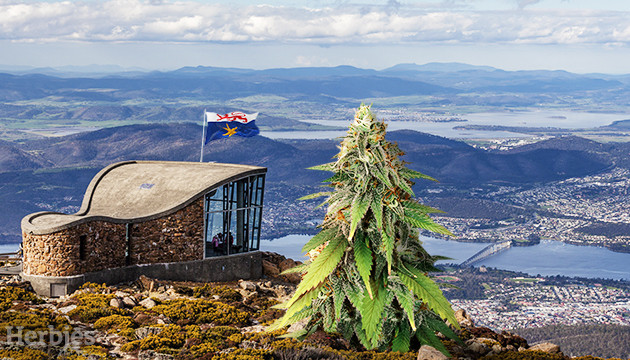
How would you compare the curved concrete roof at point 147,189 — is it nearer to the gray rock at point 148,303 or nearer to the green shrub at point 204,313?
the gray rock at point 148,303

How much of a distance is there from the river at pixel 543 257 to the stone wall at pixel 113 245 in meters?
108

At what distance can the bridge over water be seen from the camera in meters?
154

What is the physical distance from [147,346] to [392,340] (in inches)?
267

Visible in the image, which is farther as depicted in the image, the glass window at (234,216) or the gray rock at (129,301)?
the glass window at (234,216)

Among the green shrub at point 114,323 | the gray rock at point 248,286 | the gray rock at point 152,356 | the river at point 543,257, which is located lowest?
the river at point 543,257

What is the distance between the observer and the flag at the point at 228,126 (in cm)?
3525

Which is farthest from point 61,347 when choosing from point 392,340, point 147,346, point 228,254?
point 228,254

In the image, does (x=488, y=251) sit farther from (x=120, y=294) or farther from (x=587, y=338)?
(x=120, y=294)

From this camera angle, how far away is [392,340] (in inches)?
607

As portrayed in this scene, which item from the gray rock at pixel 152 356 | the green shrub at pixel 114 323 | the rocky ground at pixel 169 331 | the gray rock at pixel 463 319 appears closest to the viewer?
the rocky ground at pixel 169 331

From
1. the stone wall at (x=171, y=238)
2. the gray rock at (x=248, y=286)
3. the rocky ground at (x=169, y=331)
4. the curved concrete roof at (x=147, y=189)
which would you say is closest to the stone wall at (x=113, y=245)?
the stone wall at (x=171, y=238)

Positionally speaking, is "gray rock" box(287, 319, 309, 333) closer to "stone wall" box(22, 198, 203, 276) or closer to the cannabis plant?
the cannabis plant

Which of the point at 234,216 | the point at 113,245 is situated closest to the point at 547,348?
the point at 113,245

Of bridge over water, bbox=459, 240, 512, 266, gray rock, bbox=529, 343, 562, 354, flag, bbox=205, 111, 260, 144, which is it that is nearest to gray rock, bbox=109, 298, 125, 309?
flag, bbox=205, 111, 260, 144
